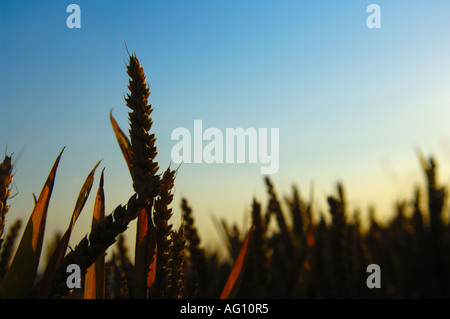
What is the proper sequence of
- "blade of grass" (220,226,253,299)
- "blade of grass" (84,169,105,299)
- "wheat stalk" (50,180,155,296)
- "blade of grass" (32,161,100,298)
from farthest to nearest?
"blade of grass" (220,226,253,299) → "blade of grass" (84,169,105,299) → "blade of grass" (32,161,100,298) → "wheat stalk" (50,180,155,296)

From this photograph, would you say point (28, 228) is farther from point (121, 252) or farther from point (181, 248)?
point (121, 252)

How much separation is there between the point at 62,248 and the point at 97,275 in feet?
0.39

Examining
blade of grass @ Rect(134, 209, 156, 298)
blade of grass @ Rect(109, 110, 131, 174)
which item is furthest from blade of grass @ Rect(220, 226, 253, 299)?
blade of grass @ Rect(109, 110, 131, 174)

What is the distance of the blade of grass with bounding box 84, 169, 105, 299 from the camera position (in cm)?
94

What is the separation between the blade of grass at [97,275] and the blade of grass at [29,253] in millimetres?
115

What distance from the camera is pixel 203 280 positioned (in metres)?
1.53

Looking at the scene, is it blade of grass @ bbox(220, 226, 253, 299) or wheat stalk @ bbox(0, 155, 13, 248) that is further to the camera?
blade of grass @ bbox(220, 226, 253, 299)

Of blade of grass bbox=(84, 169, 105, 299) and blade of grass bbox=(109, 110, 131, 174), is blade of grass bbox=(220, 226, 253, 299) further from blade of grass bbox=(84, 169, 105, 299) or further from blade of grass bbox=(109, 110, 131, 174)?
blade of grass bbox=(109, 110, 131, 174)

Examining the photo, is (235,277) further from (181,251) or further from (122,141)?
(122,141)

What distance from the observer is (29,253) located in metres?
0.91

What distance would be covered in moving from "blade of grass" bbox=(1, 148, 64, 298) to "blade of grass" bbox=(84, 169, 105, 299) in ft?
0.38

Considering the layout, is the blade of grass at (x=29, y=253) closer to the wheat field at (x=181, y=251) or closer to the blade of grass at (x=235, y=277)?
the wheat field at (x=181, y=251)
